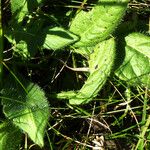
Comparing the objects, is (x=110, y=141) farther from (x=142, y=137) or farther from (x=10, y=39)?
(x=10, y=39)

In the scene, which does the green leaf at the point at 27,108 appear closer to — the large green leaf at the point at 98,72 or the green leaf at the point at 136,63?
the large green leaf at the point at 98,72

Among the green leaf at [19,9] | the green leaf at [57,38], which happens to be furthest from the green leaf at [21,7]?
the green leaf at [57,38]

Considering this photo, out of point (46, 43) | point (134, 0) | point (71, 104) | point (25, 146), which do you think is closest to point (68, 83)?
point (71, 104)

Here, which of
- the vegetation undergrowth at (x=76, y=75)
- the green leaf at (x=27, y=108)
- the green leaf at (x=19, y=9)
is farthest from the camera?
the green leaf at (x=19, y=9)

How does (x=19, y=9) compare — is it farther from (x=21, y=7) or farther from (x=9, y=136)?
(x=9, y=136)

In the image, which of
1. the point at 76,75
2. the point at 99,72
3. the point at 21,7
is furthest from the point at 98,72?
the point at 21,7

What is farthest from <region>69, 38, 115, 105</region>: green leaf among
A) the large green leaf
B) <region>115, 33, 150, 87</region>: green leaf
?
<region>115, 33, 150, 87</region>: green leaf
